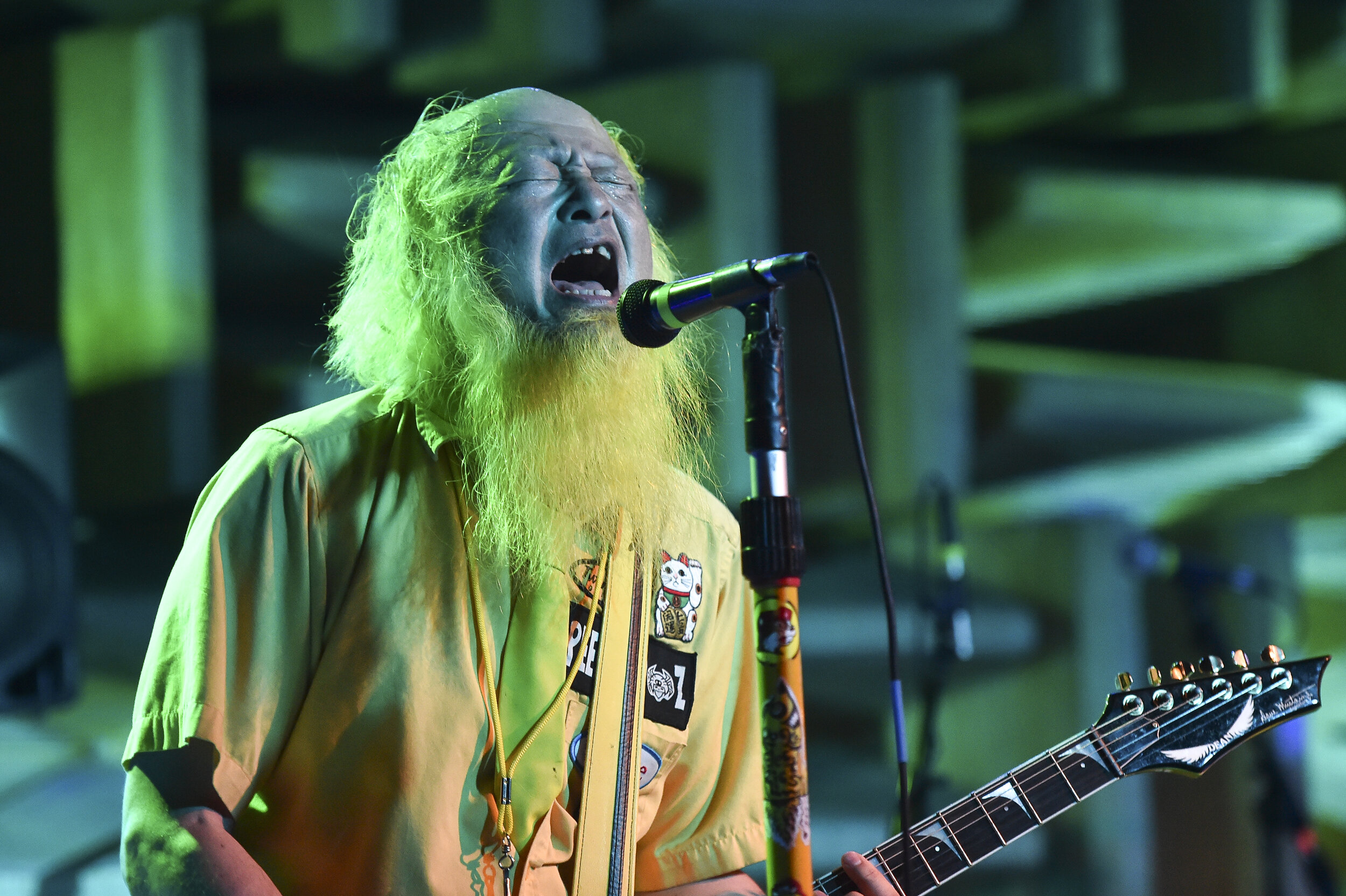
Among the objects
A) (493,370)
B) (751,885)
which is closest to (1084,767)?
(751,885)

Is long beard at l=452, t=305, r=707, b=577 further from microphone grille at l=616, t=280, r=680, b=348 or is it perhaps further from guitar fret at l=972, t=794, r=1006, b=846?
guitar fret at l=972, t=794, r=1006, b=846

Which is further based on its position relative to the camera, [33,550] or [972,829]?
[33,550]

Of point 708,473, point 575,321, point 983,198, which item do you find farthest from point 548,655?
point 983,198

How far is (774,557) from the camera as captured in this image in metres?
1.07

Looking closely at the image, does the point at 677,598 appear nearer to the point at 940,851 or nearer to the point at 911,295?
the point at 940,851

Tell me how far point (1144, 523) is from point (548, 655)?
265 centimetres

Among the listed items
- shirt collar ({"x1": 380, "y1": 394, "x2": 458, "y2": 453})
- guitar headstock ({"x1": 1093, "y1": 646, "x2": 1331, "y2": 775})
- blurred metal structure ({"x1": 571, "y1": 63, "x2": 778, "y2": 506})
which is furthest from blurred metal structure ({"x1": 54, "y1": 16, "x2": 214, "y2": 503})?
guitar headstock ({"x1": 1093, "y1": 646, "x2": 1331, "y2": 775})

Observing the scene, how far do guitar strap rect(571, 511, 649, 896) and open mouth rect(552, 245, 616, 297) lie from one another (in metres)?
0.30

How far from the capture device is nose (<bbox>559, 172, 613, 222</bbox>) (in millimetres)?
1477

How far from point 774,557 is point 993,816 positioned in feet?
2.38

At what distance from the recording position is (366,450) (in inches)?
56.1

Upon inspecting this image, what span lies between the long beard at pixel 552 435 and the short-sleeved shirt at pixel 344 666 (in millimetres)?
49

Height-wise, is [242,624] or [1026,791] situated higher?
[242,624]

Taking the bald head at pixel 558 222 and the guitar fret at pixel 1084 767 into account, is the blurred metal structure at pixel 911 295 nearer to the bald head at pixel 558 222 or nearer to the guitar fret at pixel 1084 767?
the guitar fret at pixel 1084 767
